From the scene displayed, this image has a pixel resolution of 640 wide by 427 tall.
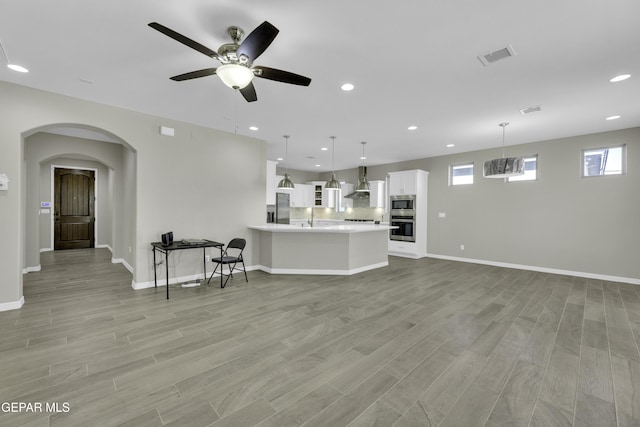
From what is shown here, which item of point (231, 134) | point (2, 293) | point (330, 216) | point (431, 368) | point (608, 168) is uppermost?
point (231, 134)

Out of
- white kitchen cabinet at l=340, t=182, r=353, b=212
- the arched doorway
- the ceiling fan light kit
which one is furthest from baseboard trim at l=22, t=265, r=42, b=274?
white kitchen cabinet at l=340, t=182, r=353, b=212

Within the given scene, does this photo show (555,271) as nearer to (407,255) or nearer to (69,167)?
(407,255)

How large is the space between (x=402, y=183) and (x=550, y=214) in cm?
345

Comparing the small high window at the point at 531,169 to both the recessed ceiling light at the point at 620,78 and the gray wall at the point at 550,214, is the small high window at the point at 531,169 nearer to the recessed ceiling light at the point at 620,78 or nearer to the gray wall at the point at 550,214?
the gray wall at the point at 550,214

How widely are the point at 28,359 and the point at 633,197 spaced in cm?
896

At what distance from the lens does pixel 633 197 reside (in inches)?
203

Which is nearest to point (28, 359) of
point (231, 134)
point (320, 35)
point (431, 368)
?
point (431, 368)

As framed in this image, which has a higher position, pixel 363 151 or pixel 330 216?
pixel 363 151

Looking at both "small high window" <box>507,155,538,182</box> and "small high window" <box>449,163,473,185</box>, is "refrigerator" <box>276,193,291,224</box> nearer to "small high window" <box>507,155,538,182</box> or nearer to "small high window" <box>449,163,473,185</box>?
"small high window" <box>449,163,473,185</box>

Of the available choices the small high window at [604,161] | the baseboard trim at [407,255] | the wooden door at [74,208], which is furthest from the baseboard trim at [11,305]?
the small high window at [604,161]

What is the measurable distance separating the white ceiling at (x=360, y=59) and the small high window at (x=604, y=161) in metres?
0.82

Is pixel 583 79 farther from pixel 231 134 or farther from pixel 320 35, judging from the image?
pixel 231 134

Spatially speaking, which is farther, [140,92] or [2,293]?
[140,92]

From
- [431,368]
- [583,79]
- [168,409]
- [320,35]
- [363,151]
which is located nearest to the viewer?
[168,409]
